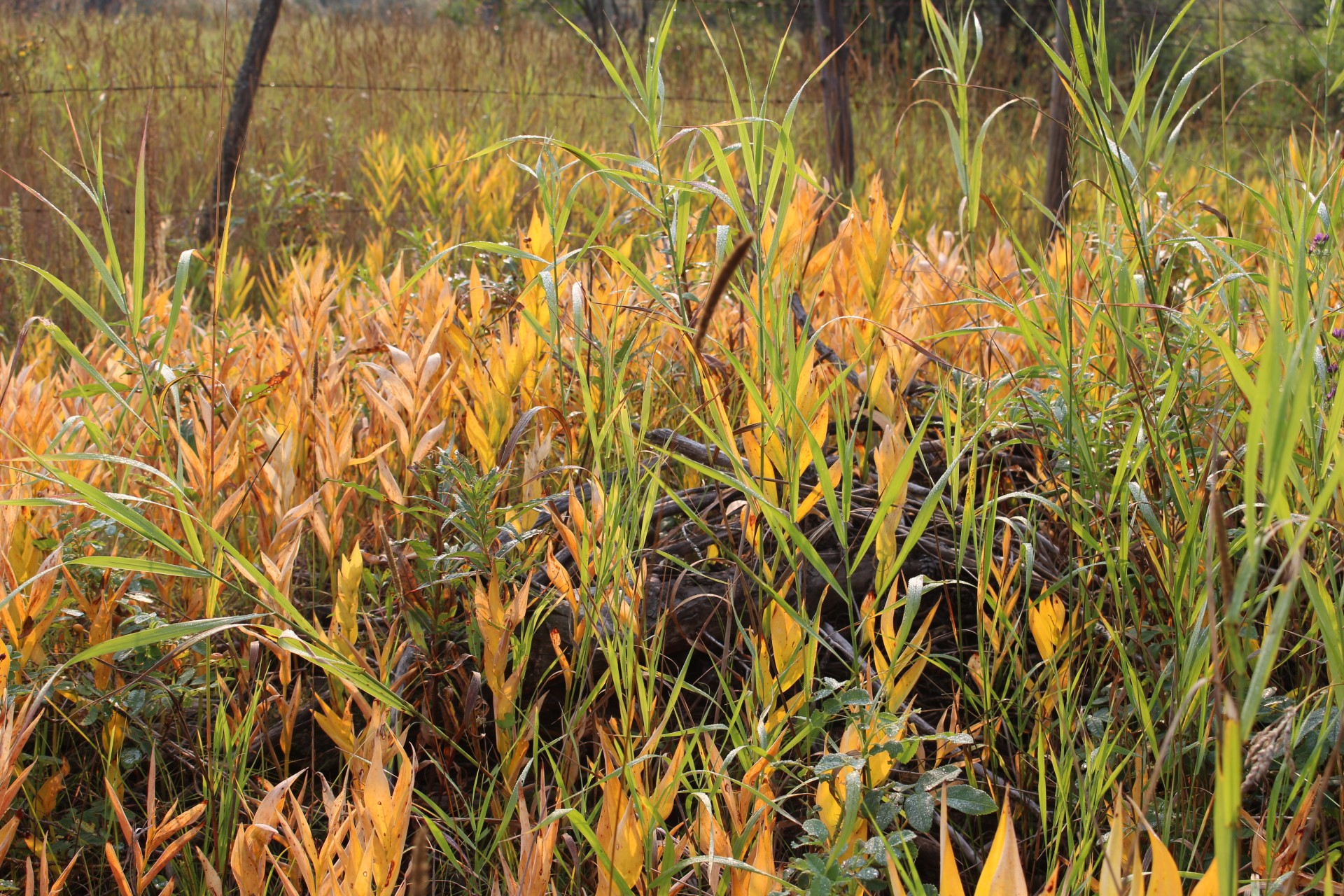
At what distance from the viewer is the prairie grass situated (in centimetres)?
75

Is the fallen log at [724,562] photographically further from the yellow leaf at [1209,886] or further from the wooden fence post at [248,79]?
the wooden fence post at [248,79]

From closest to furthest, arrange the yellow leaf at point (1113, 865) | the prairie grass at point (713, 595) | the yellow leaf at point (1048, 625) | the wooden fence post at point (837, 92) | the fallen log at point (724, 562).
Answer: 1. the yellow leaf at point (1113, 865)
2. the prairie grass at point (713, 595)
3. the yellow leaf at point (1048, 625)
4. the fallen log at point (724, 562)
5. the wooden fence post at point (837, 92)

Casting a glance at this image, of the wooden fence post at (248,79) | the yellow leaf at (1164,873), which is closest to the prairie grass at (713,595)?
the yellow leaf at (1164,873)

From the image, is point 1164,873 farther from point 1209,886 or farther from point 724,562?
point 724,562

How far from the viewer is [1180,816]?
2.86 feet

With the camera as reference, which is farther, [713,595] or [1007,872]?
[713,595]

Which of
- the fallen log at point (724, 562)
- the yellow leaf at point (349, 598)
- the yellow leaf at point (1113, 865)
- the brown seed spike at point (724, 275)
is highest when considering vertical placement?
the brown seed spike at point (724, 275)

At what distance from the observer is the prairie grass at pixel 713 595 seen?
754 mm

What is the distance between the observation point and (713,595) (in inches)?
38.7

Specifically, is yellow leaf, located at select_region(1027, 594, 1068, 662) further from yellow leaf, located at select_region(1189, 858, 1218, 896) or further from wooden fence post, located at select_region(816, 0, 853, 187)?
wooden fence post, located at select_region(816, 0, 853, 187)

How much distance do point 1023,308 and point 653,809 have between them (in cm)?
102

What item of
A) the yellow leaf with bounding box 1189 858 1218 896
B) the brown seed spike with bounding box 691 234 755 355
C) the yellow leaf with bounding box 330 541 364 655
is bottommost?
the yellow leaf with bounding box 330 541 364 655

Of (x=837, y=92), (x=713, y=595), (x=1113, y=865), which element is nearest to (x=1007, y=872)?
(x=1113, y=865)

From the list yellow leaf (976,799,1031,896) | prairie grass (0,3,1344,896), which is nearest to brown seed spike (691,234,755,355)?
prairie grass (0,3,1344,896)
